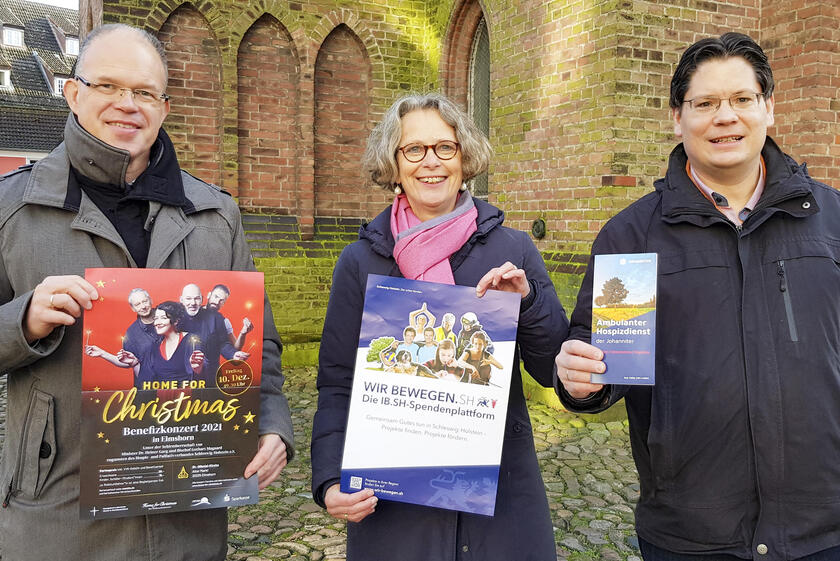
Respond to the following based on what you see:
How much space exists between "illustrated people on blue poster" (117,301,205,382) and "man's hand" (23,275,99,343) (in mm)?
180

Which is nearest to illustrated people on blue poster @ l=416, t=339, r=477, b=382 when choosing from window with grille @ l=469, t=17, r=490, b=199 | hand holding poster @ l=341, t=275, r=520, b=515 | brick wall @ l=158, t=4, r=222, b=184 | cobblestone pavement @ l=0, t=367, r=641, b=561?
hand holding poster @ l=341, t=275, r=520, b=515

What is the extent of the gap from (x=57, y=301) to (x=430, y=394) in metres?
0.99

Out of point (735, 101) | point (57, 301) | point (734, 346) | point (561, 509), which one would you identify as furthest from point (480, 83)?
point (57, 301)

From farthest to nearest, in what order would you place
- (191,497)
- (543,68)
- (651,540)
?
1. (543,68)
2. (651,540)
3. (191,497)

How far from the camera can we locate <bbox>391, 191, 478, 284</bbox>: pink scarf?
199cm

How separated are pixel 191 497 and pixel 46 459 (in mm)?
401

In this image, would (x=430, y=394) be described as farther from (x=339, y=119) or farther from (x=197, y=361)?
(x=339, y=119)

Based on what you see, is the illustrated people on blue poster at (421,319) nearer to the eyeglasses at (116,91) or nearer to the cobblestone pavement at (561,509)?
the eyeglasses at (116,91)

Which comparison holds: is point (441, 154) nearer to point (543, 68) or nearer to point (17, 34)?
point (543, 68)

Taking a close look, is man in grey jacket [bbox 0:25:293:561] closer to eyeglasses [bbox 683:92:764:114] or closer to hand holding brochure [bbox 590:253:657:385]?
hand holding brochure [bbox 590:253:657:385]

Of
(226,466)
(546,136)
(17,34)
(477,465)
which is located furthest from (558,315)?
(17,34)

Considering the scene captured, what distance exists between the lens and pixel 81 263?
1791mm

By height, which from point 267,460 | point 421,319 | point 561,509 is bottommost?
point 561,509

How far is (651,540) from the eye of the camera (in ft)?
6.10
